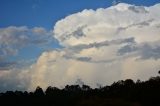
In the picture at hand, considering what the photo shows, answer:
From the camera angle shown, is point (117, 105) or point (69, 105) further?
point (69, 105)

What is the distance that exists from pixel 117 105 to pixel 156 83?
23.2m

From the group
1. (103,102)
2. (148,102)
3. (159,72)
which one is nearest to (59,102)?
(159,72)

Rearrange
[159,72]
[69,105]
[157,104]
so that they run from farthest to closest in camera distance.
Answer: [159,72], [69,105], [157,104]

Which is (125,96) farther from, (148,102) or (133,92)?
(148,102)

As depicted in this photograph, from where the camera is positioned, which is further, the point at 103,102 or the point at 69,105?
the point at 69,105

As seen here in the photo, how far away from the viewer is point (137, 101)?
136500 mm

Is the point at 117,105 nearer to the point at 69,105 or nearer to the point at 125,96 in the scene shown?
the point at 125,96

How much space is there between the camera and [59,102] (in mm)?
198375

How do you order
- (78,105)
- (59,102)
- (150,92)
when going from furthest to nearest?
1. (59,102)
2. (78,105)
3. (150,92)

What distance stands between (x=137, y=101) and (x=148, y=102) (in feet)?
23.5

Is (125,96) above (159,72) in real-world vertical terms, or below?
below

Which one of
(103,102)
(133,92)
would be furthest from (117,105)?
(133,92)

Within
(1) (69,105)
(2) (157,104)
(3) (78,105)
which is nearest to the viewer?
(2) (157,104)

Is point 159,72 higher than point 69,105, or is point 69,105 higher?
point 159,72
